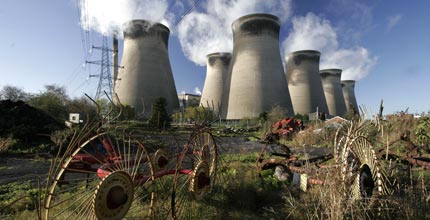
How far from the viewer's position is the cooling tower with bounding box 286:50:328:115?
36531 millimetres

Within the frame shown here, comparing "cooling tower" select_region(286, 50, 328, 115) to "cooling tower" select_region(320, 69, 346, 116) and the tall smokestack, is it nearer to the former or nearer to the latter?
"cooling tower" select_region(320, 69, 346, 116)

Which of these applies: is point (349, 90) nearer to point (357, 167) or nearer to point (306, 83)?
point (306, 83)

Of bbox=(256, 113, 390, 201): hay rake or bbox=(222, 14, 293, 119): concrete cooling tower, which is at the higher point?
bbox=(222, 14, 293, 119): concrete cooling tower

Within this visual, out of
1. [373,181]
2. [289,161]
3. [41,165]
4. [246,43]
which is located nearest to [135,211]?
[373,181]

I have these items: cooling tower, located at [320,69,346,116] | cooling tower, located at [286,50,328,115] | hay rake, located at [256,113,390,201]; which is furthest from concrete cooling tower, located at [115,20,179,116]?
hay rake, located at [256,113,390,201]

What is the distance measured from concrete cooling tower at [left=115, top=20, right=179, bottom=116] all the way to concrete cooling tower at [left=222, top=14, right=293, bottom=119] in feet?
27.8

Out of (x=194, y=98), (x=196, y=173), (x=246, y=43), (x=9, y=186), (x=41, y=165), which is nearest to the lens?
(x=196, y=173)

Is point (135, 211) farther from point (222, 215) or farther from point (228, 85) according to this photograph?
point (228, 85)

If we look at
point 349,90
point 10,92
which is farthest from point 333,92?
point 10,92

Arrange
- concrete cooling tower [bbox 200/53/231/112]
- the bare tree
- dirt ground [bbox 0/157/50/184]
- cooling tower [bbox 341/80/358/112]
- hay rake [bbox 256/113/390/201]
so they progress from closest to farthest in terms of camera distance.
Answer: hay rake [bbox 256/113/390/201]
dirt ground [bbox 0/157/50/184]
the bare tree
concrete cooling tower [bbox 200/53/231/112]
cooling tower [bbox 341/80/358/112]

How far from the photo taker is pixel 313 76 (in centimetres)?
3725

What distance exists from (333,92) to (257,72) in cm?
2165

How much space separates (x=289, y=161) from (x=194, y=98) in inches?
2201

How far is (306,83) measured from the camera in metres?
37.2
